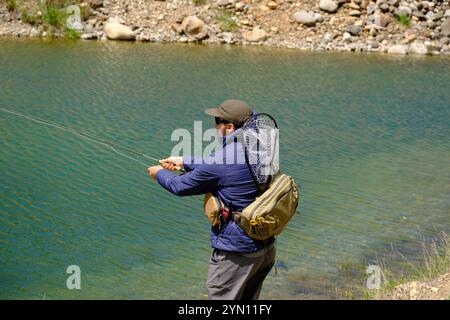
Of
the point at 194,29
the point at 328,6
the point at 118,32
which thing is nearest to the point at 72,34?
the point at 118,32

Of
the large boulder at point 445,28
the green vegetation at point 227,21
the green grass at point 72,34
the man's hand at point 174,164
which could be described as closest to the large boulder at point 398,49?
the large boulder at point 445,28

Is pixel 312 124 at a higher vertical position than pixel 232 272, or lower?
lower

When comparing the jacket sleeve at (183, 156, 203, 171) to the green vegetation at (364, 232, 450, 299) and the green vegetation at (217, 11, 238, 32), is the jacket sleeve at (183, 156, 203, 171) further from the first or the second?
the green vegetation at (217, 11, 238, 32)

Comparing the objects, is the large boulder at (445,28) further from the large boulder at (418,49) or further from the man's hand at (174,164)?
the man's hand at (174,164)

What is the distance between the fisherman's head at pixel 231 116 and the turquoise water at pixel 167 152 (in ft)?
9.85

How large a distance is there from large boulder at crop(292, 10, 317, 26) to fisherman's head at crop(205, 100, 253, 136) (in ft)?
75.8

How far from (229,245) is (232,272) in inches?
8.9

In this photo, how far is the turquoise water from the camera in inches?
349

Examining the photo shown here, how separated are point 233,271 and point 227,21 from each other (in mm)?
22514

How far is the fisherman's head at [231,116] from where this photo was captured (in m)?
5.59
